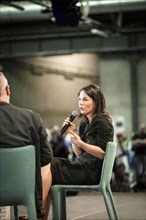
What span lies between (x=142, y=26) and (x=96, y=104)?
484 inches

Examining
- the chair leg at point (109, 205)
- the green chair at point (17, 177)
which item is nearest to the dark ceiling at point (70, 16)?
the chair leg at point (109, 205)

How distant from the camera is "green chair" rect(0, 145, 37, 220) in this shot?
3574 mm

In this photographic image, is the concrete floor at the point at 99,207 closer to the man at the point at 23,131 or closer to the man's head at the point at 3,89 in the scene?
the man at the point at 23,131

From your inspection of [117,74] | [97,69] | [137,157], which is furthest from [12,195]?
[97,69]

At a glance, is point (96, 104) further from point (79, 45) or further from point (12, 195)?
point (79, 45)

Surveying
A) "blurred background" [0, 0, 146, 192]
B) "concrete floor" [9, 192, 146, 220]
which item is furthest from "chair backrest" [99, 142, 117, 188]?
"blurred background" [0, 0, 146, 192]

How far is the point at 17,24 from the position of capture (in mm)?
16969

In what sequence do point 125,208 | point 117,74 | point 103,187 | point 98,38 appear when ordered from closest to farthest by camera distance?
point 103,187, point 125,208, point 98,38, point 117,74

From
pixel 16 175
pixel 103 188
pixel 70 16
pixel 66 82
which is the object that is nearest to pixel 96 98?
pixel 103 188

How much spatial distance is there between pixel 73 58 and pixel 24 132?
1965cm

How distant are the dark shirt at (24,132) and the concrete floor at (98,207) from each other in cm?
274

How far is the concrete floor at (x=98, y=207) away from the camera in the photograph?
21.7 feet

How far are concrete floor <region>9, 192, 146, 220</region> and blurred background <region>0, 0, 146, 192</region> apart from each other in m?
2.70

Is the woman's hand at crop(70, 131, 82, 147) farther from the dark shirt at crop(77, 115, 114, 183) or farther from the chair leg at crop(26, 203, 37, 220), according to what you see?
the chair leg at crop(26, 203, 37, 220)
